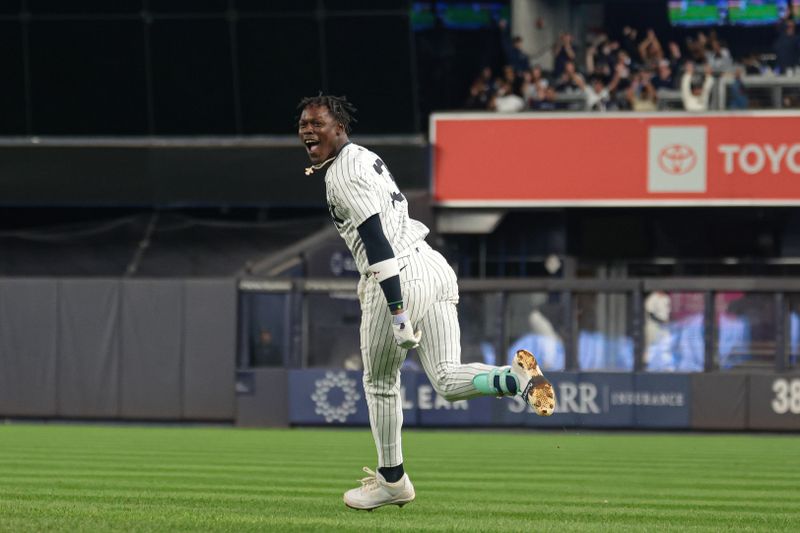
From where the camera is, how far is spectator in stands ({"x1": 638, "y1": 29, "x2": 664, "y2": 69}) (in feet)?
93.6

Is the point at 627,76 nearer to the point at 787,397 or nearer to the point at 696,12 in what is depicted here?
the point at 696,12

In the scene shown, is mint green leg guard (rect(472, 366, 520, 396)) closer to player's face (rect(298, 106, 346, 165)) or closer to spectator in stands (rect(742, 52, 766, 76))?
player's face (rect(298, 106, 346, 165))

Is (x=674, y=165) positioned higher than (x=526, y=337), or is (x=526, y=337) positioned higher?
(x=674, y=165)

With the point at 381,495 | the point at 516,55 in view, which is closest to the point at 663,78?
the point at 516,55

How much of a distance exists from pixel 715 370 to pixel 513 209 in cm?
577

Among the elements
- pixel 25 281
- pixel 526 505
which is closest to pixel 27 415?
pixel 25 281

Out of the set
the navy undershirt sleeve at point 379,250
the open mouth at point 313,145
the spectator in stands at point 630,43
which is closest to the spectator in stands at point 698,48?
the spectator in stands at point 630,43

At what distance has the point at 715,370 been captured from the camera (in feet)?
80.5

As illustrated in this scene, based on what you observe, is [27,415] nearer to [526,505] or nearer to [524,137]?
Answer: [524,137]

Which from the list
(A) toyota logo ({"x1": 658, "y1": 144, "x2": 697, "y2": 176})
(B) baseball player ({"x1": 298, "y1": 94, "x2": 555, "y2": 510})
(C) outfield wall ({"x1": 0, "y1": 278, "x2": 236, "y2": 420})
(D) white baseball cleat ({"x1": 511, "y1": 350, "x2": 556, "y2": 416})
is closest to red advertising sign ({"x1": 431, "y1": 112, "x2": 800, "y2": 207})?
(A) toyota logo ({"x1": 658, "y1": 144, "x2": 697, "y2": 176})

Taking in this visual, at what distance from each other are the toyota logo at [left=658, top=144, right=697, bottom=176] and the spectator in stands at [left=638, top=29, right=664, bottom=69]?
166cm

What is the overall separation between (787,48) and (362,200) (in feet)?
70.2

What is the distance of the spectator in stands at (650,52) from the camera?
28531 mm

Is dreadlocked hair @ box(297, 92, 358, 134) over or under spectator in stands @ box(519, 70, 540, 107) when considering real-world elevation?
under
